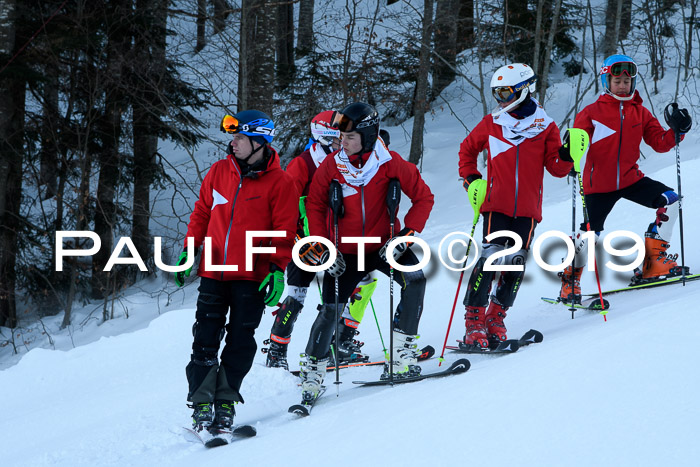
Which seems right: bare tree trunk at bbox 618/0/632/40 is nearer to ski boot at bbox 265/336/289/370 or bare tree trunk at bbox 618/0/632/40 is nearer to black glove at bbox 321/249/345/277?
ski boot at bbox 265/336/289/370

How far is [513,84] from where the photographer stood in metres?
5.10

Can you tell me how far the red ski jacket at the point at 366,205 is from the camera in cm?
470

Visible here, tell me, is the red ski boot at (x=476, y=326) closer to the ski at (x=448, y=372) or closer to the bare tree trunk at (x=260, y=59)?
the ski at (x=448, y=372)

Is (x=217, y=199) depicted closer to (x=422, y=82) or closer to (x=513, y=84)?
(x=513, y=84)

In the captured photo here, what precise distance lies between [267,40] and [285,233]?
304 inches

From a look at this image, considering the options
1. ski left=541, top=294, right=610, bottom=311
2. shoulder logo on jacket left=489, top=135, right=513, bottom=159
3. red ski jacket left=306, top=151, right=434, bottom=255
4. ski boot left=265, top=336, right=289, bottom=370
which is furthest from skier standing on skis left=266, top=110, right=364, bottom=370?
ski left=541, top=294, right=610, bottom=311

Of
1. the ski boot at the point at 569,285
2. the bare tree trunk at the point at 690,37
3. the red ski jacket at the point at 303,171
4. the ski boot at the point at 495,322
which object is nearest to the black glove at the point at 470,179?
the ski boot at the point at 495,322

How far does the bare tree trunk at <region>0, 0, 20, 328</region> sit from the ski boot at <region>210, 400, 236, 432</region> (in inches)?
357

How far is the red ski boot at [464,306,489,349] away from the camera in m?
5.26

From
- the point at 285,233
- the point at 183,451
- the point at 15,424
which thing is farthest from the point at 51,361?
the point at 285,233

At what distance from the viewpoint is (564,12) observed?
15391mm

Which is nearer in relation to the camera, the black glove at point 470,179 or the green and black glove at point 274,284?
the green and black glove at point 274,284

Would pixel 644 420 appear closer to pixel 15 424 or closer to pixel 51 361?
pixel 15 424

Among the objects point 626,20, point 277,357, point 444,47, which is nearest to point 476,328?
point 277,357
